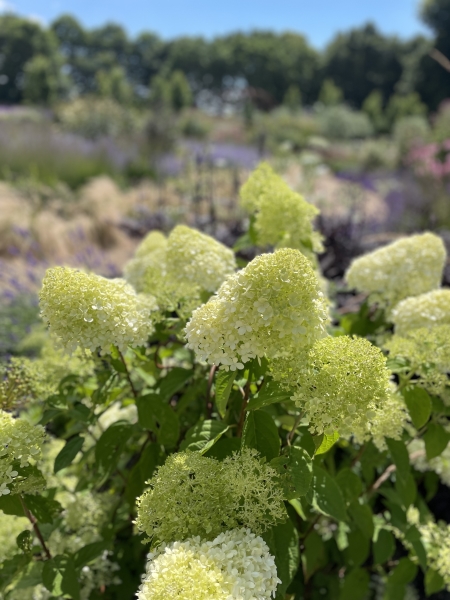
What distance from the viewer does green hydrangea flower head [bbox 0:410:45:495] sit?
3.20 ft

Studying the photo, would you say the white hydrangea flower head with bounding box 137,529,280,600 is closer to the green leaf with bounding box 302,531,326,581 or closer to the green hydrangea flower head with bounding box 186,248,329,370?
the green hydrangea flower head with bounding box 186,248,329,370

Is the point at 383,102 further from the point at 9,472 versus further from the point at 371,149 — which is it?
the point at 9,472

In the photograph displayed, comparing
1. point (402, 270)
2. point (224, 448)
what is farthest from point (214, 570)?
point (402, 270)

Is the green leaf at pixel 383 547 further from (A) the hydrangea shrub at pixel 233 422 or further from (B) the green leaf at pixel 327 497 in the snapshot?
(B) the green leaf at pixel 327 497

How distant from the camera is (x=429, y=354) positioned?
1217 millimetres

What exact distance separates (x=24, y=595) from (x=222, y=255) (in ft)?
4.10

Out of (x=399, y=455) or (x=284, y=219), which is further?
(x=284, y=219)

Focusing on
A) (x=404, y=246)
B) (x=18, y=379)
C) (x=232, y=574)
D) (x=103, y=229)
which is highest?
(x=404, y=246)

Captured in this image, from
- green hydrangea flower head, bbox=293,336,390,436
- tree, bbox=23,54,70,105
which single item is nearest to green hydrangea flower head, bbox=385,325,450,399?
green hydrangea flower head, bbox=293,336,390,436

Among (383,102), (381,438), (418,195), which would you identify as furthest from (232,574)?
(383,102)

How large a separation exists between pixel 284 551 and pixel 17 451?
0.63m

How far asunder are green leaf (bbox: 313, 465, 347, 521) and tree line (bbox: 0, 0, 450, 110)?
32.0 m

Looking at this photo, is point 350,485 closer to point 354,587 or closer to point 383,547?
point 383,547

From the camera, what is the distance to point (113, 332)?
1.11m
